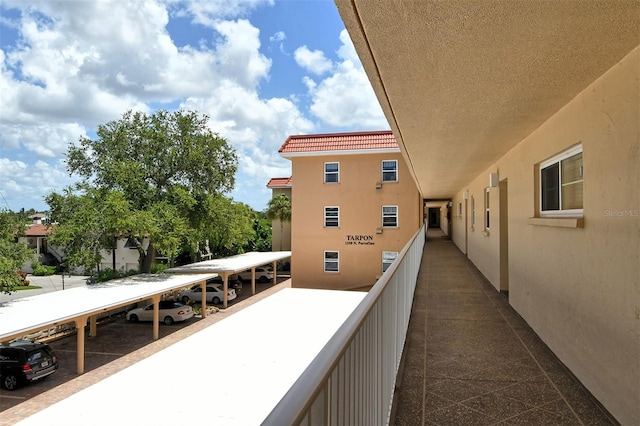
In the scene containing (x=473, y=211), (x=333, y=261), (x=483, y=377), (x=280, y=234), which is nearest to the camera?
(x=483, y=377)

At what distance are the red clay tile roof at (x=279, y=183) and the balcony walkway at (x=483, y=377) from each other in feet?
89.8

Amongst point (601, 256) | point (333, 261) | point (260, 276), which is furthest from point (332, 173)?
point (601, 256)

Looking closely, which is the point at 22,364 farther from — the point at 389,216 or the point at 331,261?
the point at 389,216

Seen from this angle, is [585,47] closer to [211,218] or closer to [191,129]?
[211,218]

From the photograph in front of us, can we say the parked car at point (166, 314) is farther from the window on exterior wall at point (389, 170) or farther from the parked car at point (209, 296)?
the window on exterior wall at point (389, 170)

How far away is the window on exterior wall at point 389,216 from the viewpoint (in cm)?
2178

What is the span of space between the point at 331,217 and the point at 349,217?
1.11m

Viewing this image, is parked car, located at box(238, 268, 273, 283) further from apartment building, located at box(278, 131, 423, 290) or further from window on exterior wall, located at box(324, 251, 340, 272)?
window on exterior wall, located at box(324, 251, 340, 272)

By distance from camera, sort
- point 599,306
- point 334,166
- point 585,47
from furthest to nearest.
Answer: point 334,166 → point 599,306 → point 585,47

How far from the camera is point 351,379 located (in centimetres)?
132

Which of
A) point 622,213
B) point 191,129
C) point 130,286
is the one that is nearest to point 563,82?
point 622,213

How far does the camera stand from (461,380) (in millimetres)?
3193

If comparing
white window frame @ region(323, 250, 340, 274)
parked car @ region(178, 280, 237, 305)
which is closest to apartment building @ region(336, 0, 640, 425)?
white window frame @ region(323, 250, 340, 274)

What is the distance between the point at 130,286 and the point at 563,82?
56.4ft
